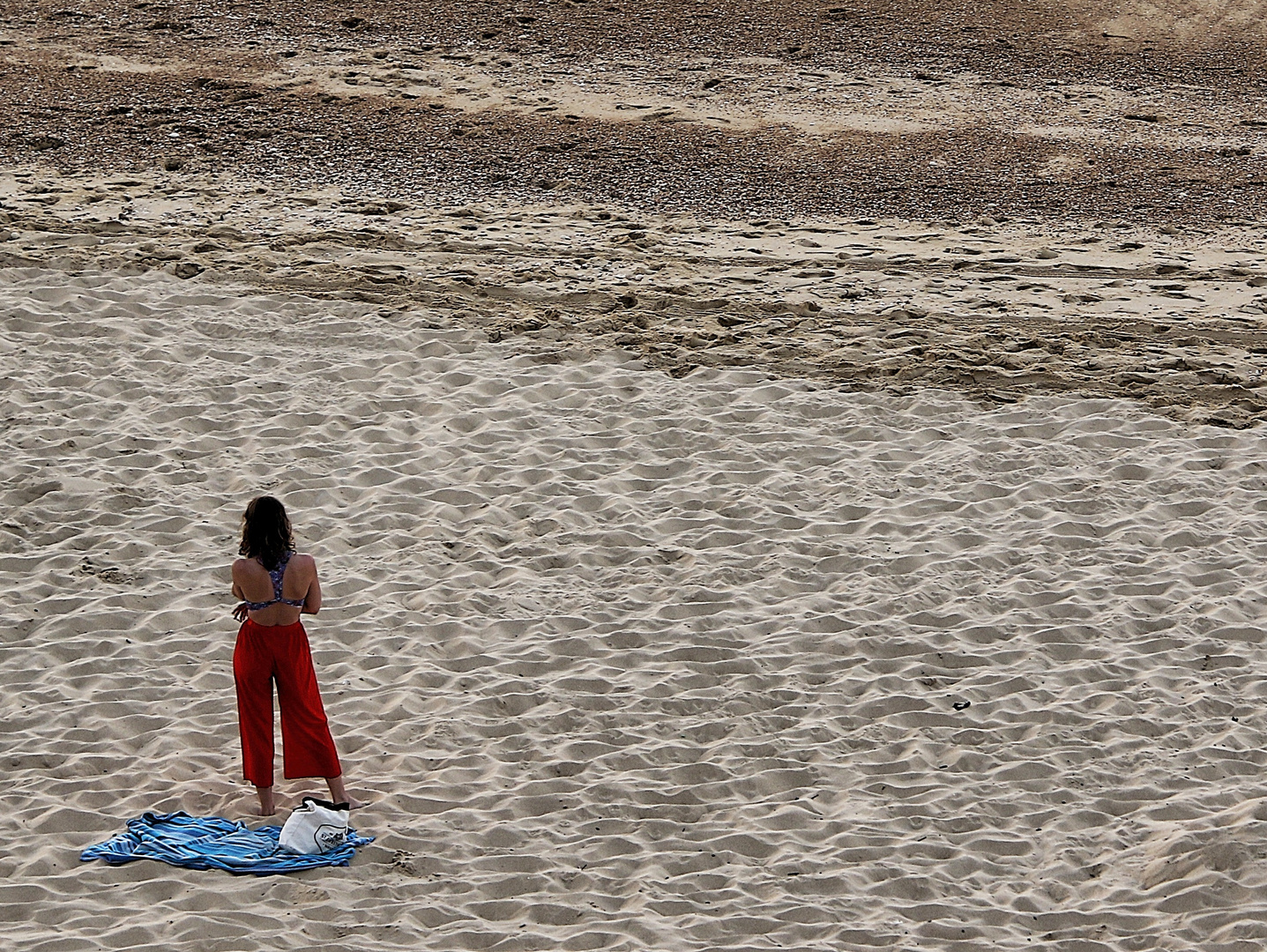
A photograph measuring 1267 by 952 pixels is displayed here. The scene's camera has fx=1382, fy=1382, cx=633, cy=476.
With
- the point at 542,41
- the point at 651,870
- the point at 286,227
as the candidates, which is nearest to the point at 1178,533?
the point at 651,870

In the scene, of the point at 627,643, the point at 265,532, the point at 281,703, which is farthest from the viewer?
the point at 627,643

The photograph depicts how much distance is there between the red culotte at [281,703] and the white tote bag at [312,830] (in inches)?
7.8

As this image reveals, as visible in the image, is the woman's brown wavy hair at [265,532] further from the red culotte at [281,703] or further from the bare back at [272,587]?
the red culotte at [281,703]

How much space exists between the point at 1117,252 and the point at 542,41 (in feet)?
24.0

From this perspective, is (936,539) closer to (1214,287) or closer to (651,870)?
(651,870)

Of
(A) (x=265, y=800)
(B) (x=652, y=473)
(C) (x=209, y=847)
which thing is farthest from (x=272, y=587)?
(B) (x=652, y=473)

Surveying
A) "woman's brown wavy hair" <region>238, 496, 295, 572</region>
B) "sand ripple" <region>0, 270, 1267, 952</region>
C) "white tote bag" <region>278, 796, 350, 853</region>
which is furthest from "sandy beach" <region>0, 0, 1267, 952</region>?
"woman's brown wavy hair" <region>238, 496, 295, 572</region>

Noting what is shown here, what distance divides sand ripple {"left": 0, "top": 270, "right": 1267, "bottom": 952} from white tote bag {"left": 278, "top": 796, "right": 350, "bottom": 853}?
135 millimetres

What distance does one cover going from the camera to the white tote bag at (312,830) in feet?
18.8

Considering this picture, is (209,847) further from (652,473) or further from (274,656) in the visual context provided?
(652,473)

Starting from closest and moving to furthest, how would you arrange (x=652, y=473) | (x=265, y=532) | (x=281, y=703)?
(x=265, y=532) → (x=281, y=703) → (x=652, y=473)

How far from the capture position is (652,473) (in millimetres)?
8953

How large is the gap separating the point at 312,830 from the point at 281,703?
1.88ft

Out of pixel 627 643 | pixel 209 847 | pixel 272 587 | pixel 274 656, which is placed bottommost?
pixel 209 847
